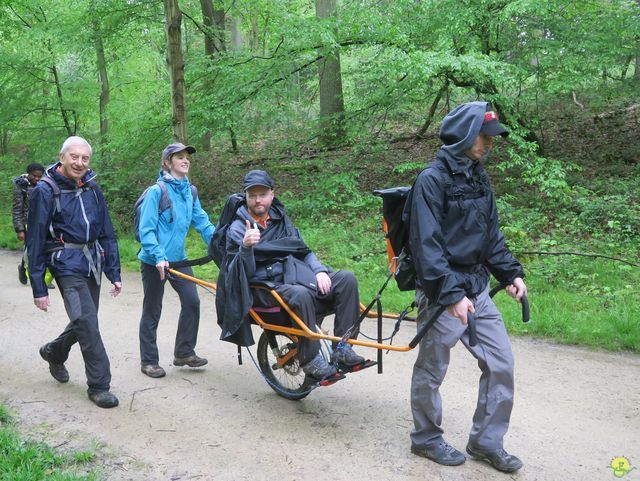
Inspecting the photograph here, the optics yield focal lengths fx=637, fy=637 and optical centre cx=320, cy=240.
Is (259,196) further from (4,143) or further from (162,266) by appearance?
(4,143)

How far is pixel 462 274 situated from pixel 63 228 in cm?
325

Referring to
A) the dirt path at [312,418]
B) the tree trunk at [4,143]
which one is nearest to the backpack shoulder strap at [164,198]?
the dirt path at [312,418]

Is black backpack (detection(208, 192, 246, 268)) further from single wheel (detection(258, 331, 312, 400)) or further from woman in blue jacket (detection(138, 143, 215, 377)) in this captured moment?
single wheel (detection(258, 331, 312, 400))

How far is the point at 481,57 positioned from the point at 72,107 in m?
11.5

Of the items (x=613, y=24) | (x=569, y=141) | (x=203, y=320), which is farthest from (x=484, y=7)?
(x=203, y=320)

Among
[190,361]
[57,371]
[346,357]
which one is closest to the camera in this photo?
[346,357]

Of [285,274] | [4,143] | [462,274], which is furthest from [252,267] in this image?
[4,143]

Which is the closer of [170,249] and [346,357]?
[346,357]

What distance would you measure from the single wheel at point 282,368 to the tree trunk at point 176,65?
7.05 m

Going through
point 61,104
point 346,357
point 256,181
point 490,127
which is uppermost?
point 61,104

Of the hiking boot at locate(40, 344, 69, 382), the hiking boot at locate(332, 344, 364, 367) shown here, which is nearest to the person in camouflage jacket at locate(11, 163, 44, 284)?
the hiking boot at locate(40, 344, 69, 382)

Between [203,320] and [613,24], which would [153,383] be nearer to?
[203,320]

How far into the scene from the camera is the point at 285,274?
489 cm

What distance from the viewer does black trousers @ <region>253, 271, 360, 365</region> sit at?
15.1 feet
